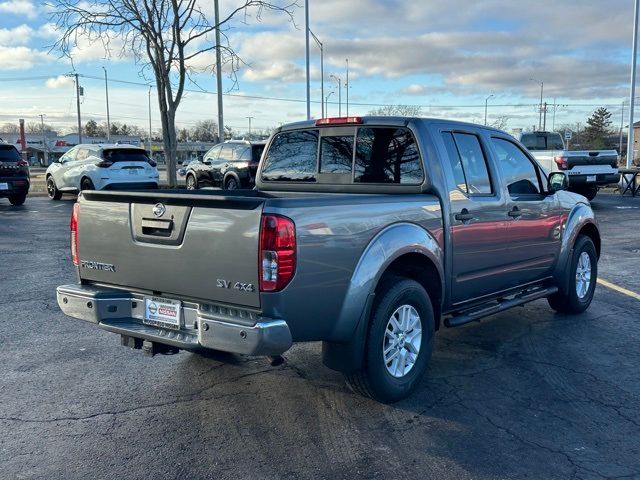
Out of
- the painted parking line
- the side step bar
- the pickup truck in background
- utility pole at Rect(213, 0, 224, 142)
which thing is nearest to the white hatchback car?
utility pole at Rect(213, 0, 224, 142)

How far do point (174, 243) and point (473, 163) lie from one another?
2.70m

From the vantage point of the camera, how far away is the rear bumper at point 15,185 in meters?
18.1

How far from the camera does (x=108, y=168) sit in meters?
18.7

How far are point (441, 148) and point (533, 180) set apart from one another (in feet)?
5.39

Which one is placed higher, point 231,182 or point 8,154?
point 8,154

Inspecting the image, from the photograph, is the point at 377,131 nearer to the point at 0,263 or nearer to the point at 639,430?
the point at 639,430

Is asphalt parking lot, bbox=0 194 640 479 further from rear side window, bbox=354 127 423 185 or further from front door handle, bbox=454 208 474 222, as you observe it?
rear side window, bbox=354 127 423 185

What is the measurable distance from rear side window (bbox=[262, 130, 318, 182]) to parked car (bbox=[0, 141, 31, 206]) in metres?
14.7

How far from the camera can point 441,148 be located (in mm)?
4977

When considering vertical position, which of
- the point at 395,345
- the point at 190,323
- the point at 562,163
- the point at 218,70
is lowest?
the point at 395,345

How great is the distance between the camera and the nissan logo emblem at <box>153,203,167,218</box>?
400cm

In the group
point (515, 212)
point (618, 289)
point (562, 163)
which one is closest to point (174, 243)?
point (515, 212)

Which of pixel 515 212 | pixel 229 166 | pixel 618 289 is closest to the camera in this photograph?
pixel 515 212

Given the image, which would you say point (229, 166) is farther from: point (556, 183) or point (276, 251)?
point (276, 251)
